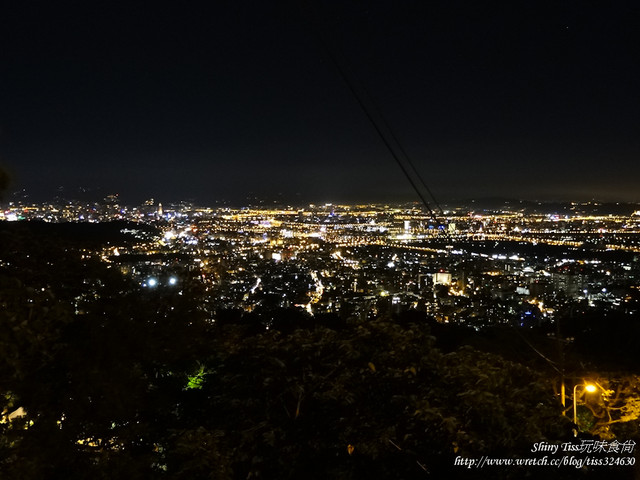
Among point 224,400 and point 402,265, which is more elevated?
point 224,400

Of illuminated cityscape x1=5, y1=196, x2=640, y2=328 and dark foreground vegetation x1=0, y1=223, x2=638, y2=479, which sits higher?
dark foreground vegetation x1=0, y1=223, x2=638, y2=479

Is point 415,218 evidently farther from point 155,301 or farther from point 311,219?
point 155,301

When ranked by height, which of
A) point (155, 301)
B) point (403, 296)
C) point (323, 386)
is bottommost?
→ point (403, 296)

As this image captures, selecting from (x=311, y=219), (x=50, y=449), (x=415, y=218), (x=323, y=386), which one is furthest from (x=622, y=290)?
(x=311, y=219)

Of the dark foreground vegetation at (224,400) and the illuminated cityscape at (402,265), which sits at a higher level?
the dark foreground vegetation at (224,400)

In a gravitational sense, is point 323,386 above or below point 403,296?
above

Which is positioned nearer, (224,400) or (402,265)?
(224,400)

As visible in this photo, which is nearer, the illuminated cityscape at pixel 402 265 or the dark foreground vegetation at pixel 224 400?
the dark foreground vegetation at pixel 224 400

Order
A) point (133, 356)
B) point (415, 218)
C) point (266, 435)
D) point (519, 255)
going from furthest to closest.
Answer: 1. point (415, 218)
2. point (519, 255)
3. point (133, 356)
4. point (266, 435)
